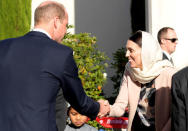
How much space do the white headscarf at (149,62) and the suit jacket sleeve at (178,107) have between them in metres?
1.11

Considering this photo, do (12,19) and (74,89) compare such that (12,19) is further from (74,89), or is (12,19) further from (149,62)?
(74,89)

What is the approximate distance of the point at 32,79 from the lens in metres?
2.29

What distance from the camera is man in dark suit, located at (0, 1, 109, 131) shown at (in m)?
2.29

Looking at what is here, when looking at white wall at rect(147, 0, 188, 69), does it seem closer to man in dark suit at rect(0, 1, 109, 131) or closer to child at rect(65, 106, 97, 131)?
child at rect(65, 106, 97, 131)

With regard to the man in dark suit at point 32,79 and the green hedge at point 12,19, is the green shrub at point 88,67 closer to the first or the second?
the green hedge at point 12,19

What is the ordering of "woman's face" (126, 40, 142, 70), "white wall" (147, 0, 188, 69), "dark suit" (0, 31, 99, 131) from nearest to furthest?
"dark suit" (0, 31, 99, 131)
"woman's face" (126, 40, 142, 70)
"white wall" (147, 0, 188, 69)

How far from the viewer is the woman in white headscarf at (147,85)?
10.4 feet

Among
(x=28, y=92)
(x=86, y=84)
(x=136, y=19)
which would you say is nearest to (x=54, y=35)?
(x=28, y=92)

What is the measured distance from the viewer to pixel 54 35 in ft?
8.58

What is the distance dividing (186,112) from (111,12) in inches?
340

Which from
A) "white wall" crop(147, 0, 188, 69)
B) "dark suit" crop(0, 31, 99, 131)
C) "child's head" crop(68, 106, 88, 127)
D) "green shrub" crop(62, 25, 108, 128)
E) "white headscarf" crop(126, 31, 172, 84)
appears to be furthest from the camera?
"white wall" crop(147, 0, 188, 69)

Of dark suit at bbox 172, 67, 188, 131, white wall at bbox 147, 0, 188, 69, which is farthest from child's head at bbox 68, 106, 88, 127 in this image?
white wall at bbox 147, 0, 188, 69

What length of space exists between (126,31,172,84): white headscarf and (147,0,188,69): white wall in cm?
320

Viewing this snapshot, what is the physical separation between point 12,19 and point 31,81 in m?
5.12
